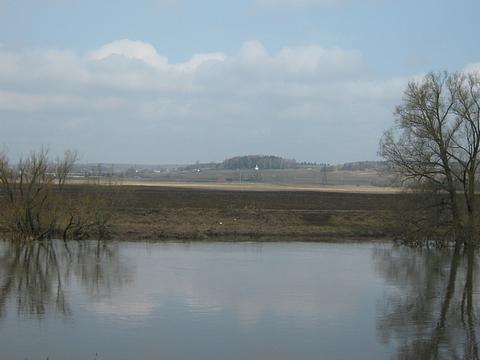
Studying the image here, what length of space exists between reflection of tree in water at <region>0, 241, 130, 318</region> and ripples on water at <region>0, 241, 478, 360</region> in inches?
2.0

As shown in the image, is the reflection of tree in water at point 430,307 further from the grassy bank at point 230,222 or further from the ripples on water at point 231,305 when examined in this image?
the grassy bank at point 230,222

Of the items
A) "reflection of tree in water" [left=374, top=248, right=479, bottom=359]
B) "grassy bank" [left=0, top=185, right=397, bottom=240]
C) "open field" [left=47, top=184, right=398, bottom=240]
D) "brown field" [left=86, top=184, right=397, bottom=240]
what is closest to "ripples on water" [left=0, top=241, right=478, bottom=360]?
"reflection of tree in water" [left=374, top=248, right=479, bottom=359]

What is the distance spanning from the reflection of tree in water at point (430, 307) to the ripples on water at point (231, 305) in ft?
0.11

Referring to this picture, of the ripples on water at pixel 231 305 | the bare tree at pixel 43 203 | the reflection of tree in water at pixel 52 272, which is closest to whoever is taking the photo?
the ripples on water at pixel 231 305

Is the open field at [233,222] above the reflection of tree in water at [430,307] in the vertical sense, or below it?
above

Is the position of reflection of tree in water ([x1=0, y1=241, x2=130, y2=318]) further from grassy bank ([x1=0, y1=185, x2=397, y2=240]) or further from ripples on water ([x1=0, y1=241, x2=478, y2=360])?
grassy bank ([x1=0, y1=185, x2=397, y2=240])

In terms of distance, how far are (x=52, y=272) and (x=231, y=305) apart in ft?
25.6

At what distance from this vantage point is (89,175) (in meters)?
35.2

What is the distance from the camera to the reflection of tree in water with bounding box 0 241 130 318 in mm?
16450

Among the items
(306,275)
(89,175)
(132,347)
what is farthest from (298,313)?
(89,175)

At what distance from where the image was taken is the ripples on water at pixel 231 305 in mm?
12336

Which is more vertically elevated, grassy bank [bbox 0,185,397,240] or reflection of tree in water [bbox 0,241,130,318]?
grassy bank [bbox 0,185,397,240]

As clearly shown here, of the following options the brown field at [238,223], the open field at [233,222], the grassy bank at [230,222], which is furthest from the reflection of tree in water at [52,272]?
the brown field at [238,223]

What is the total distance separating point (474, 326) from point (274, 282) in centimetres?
720
